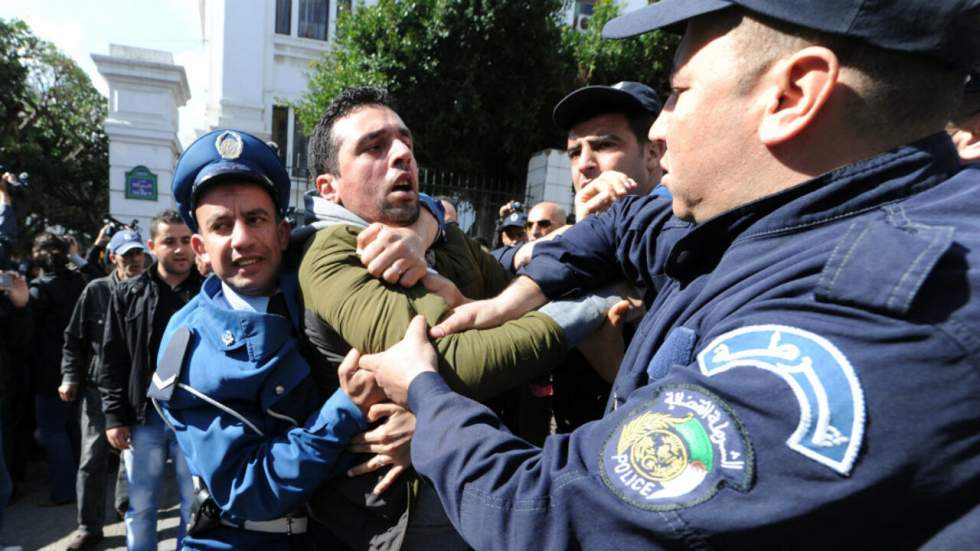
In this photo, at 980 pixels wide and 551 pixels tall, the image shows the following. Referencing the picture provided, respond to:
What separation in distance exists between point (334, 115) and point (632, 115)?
116 centimetres

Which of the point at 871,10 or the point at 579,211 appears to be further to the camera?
the point at 579,211

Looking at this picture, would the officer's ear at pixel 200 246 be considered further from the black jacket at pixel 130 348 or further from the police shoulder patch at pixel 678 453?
the black jacket at pixel 130 348

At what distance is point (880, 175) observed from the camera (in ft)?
2.85

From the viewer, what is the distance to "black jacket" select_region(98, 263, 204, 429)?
383cm

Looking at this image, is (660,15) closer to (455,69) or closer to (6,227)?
(6,227)

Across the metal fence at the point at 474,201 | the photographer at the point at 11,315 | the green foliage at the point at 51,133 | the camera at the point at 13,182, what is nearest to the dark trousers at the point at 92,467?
the photographer at the point at 11,315

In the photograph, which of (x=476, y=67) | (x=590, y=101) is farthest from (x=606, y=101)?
(x=476, y=67)

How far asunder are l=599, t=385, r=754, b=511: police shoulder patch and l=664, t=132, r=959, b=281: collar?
12.9 inches

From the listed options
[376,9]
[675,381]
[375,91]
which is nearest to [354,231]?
[375,91]

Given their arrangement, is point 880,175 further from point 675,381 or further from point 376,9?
point 376,9

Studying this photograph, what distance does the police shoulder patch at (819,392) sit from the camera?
0.71 m

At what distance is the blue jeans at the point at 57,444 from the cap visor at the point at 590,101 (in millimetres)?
5157

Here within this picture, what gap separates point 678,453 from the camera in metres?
0.80

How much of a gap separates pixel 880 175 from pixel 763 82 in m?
0.23
